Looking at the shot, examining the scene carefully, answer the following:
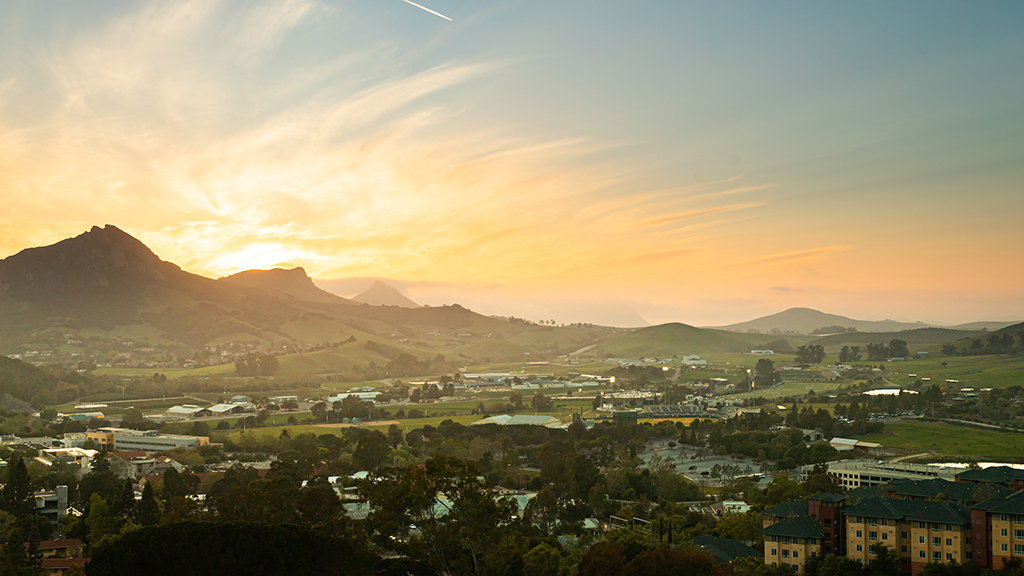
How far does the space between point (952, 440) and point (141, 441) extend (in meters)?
66.6

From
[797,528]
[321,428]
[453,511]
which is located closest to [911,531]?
[797,528]

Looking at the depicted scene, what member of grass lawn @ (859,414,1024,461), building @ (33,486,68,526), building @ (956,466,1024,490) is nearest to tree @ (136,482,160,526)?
building @ (33,486,68,526)

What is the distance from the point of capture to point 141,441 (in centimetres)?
6925

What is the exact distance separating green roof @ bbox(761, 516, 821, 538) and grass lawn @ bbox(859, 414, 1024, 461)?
30941mm

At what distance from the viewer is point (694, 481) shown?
49375 millimetres

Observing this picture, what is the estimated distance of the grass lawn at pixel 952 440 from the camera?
5484 cm

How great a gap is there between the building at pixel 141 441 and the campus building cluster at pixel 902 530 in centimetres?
5239

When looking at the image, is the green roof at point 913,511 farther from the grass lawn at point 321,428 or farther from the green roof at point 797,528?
the grass lawn at point 321,428

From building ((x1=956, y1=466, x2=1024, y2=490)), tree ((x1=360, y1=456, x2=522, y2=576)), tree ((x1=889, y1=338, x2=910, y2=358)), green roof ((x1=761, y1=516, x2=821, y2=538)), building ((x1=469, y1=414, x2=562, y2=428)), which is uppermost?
tree ((x1=889, y1=338, x2=910, y2=358))

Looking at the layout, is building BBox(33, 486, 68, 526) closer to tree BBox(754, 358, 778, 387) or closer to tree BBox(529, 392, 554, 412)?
tree BBox(529, 392, 554, 412)

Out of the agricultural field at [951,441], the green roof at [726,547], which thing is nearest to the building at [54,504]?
the green roof at [726,547]

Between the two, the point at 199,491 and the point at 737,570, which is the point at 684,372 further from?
the point at 737,570

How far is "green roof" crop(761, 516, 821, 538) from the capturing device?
2814 centimetres

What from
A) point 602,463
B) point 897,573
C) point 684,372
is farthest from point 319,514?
point 684,372
